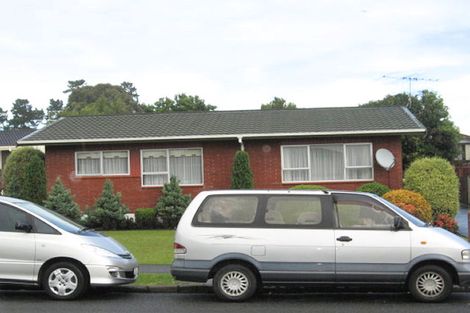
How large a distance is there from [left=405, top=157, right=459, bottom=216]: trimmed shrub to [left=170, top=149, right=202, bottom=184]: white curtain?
24.2 feet

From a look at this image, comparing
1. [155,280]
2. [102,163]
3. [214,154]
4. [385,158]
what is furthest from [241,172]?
[155,280]

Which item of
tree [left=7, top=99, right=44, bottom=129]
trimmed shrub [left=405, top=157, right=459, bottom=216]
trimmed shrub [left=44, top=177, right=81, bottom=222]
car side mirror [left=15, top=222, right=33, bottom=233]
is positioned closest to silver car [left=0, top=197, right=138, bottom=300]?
car side mirror [left=15, top=222, right=33, bottom=233]

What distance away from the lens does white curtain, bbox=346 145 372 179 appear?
21109mm

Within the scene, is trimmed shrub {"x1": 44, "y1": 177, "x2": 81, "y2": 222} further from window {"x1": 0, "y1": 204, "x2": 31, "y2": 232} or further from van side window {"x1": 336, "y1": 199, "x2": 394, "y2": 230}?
van side window {"x1": 336, "y1": 199, "x2": 394, "y2": 230}

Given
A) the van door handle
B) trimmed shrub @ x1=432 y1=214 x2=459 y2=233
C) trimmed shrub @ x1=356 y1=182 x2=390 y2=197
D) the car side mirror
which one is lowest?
trimmed shrub @ x1=432 y1=214 x2=459 y2=233

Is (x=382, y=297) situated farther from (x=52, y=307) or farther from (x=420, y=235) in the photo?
(x=52, y=307)

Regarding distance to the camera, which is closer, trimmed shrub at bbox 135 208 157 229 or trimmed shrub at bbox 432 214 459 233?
trimmed shrub at bbox 432 214 459 233

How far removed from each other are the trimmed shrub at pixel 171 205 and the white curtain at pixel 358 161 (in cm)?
574

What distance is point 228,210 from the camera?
9.30 m

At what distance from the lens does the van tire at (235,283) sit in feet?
29.6

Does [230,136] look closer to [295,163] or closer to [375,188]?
[295,163]

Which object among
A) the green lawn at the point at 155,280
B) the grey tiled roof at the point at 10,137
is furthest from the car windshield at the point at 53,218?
the grey tiled roof at the point at 10,137

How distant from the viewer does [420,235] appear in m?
8.94

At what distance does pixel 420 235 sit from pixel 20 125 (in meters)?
99.4
